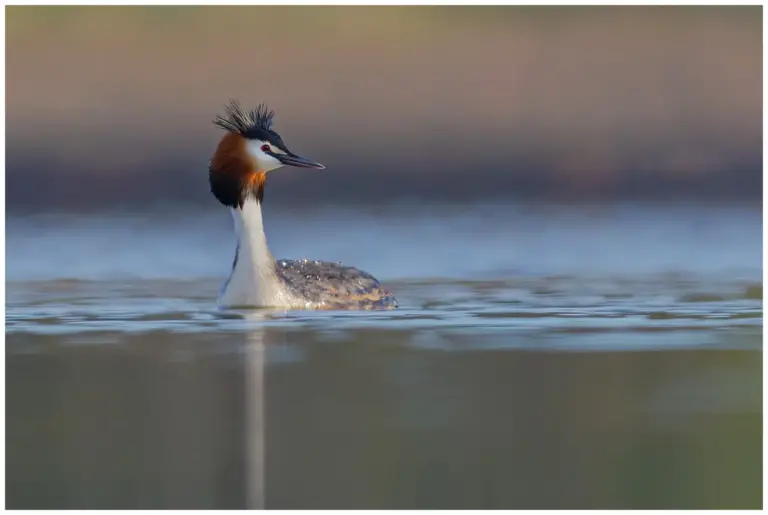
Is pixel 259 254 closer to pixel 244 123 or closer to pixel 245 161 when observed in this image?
pixel 245 161

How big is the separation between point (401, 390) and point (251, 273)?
3.45 meters

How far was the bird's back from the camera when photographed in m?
13.8

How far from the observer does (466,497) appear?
8156mm

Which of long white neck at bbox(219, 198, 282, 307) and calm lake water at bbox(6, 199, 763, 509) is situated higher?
long white neck at bbox(219, 198, 282, 307)

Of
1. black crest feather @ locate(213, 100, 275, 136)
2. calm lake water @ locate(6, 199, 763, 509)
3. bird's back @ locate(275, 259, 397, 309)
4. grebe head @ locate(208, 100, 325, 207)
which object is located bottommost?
calm lake water @ locate(6, 199, 763, 509)

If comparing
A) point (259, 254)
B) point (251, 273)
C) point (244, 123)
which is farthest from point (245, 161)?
point (251, 273)

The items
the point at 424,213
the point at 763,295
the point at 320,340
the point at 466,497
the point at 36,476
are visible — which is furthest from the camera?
the point at 424,213

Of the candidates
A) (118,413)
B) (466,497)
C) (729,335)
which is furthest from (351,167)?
(466,497)

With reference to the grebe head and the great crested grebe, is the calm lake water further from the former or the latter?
the grebe head

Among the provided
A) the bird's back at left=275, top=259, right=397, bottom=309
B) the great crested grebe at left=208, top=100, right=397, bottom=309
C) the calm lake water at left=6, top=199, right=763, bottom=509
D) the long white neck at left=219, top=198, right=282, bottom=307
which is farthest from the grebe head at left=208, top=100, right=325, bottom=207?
the calm lake water at left=6, top=199, right=763, bottom=509

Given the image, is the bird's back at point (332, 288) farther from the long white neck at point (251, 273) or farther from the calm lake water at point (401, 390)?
the calm lake water at point (401, 390)

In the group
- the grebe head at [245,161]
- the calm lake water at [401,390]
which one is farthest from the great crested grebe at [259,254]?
the calm lake water at [401,390]

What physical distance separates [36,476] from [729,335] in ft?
17.0

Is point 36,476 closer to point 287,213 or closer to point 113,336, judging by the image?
point 113,336
